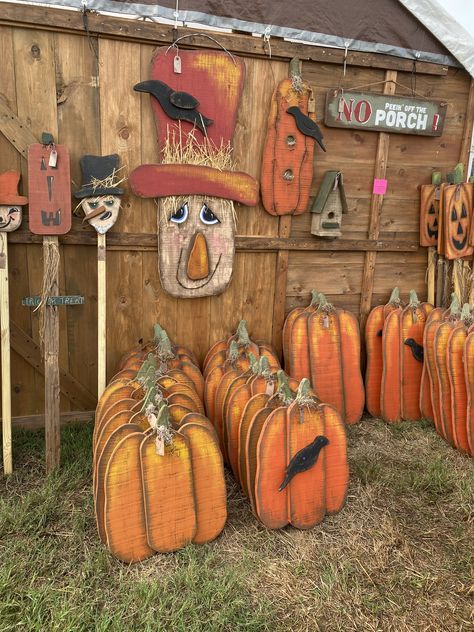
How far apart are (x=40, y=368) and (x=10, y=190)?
3.71ft

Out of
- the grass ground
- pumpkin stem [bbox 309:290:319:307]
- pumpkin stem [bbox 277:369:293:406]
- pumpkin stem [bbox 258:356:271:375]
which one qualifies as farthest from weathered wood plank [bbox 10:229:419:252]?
the grass ground

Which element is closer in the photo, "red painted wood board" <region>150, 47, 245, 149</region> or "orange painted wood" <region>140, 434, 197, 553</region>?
"orange painted wood" <region>140, 434, 197, 553</region>

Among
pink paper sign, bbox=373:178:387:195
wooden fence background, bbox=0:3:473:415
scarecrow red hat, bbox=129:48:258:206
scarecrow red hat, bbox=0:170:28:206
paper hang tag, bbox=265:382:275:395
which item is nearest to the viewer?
paper hang tag, bbox=265:382:275:395

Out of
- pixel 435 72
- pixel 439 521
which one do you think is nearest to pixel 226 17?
pixel 435 72

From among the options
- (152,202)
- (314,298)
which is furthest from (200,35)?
(314,298)

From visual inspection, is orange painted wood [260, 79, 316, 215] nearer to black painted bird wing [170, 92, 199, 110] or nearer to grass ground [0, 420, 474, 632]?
black painted bird wing [170, 92, 199, 110]

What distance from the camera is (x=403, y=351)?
11.8 ft

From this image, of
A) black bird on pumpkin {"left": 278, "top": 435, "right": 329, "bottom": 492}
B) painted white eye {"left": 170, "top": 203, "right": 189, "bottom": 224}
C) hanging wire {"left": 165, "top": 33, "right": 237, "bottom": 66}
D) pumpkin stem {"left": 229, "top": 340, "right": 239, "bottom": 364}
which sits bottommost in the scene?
black bird on pumpkin {"left": 278, "top": 435, "right": 329, "bottom": 492}

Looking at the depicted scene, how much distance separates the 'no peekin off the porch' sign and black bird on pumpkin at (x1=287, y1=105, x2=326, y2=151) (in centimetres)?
16

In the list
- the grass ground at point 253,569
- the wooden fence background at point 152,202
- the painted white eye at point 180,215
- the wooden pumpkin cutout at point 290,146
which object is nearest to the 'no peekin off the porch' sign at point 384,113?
the wooden fence background at point 152,202

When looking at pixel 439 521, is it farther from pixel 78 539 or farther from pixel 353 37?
pixel 353 37

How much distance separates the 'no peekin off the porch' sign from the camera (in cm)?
335

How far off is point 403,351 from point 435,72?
207 cm

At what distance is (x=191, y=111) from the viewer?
2.98 meters
